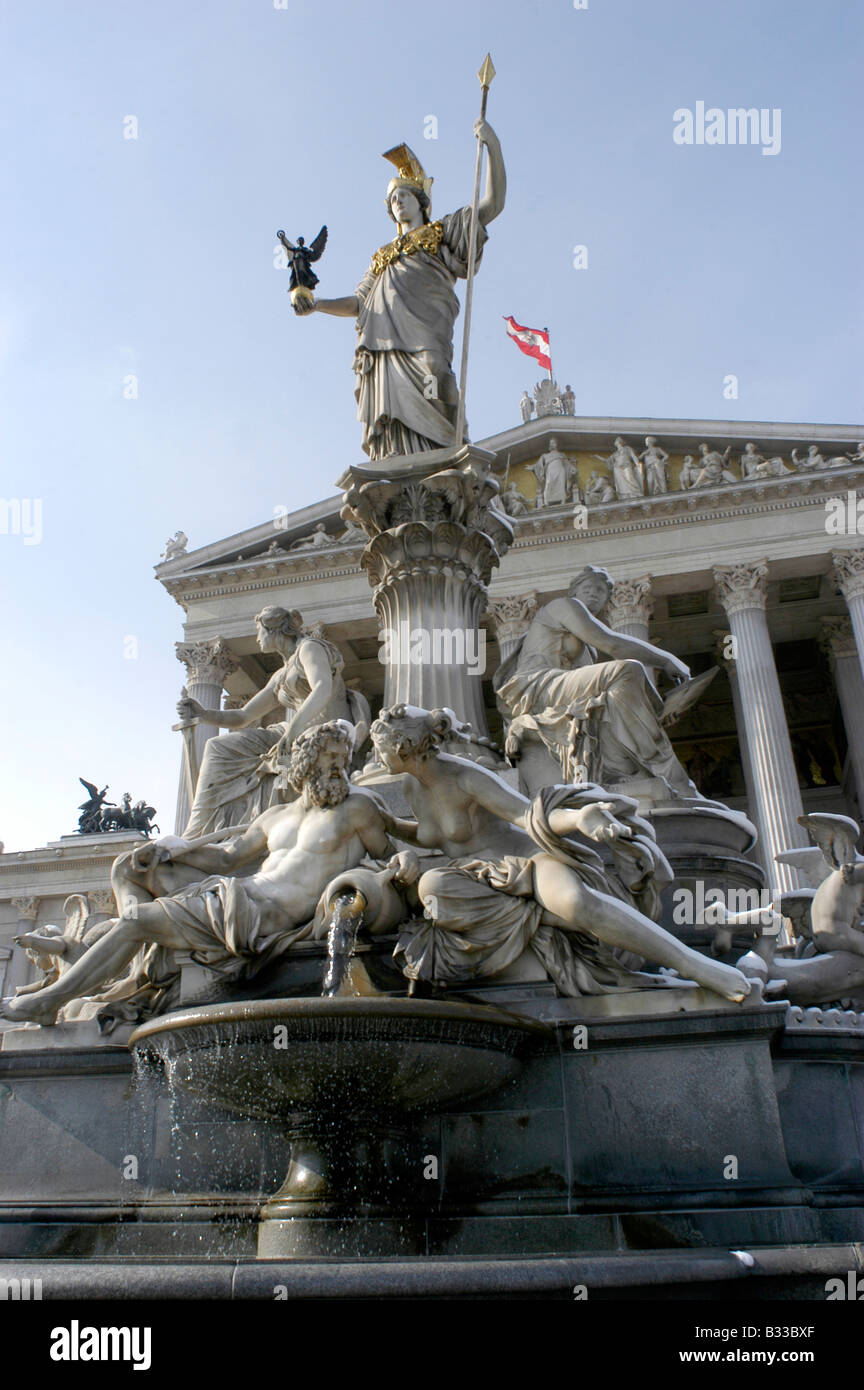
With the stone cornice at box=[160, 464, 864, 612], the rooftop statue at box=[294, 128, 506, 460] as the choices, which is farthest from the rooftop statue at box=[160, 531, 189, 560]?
the rooftop statue at box=[294, 128, 506, 460]

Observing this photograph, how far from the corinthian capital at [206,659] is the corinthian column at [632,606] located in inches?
540

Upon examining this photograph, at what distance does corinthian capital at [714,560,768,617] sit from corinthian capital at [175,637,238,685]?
1729cm

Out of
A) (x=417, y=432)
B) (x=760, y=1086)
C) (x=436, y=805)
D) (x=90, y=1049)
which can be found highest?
(x=417, y=432)

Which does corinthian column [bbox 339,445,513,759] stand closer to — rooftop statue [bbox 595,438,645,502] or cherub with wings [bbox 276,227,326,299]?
cherub with wings [bbox 276,227,326,299]

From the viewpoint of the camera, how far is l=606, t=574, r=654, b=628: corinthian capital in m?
34.3

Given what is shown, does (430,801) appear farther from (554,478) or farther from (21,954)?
(21,954)

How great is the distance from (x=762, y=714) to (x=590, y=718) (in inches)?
987

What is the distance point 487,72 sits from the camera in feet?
30.8

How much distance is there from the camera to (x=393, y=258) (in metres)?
9.98

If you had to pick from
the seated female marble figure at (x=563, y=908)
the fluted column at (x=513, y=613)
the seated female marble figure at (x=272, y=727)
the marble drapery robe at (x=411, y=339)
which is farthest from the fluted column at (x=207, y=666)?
the seated female marble figure at (x=563, y=908)

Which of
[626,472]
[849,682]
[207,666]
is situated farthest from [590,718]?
[849,682]

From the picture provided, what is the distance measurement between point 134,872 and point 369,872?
1.60 meters
